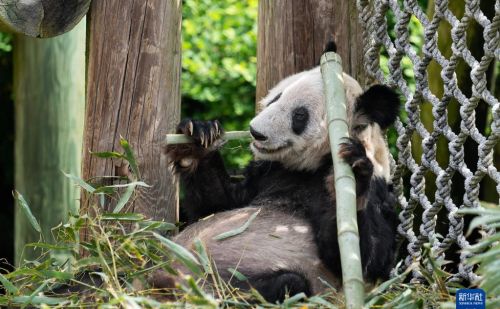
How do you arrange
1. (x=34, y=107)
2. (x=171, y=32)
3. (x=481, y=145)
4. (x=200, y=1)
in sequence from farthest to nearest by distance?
1. (x=200, y=1)
2. (x=34, y=107)
3. (x=171, y=32)
4. (x=481, y=145)

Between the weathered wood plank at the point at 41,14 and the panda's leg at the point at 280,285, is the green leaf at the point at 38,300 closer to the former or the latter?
the panda's leg at the point at 280,285

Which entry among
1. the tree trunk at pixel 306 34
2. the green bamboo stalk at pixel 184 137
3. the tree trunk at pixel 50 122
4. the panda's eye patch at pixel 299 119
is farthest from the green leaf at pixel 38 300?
the tree trunk at pixel 50 122

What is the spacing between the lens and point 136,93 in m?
4.63

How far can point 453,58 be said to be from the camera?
4227 millimetres

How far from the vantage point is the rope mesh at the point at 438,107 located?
4.05 metres

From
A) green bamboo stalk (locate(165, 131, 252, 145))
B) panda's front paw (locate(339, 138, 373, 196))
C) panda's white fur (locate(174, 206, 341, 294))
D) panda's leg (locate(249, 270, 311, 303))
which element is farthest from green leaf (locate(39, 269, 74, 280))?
panda's front paw (locate(339, 138, 373, 196))

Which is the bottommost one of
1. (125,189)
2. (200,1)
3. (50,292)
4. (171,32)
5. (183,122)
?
(50,292)

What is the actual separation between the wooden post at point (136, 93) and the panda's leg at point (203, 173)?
0.10 m

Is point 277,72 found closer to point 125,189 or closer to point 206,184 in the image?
point 206,184

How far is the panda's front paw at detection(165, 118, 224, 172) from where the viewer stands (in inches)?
181

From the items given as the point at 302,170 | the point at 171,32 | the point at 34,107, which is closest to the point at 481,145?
the point at 302,170

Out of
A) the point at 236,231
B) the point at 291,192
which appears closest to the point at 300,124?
the point at 291,192

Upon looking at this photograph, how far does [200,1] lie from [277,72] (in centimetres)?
409

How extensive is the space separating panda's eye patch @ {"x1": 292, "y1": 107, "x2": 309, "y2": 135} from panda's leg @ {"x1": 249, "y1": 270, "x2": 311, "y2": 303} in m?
0.74
